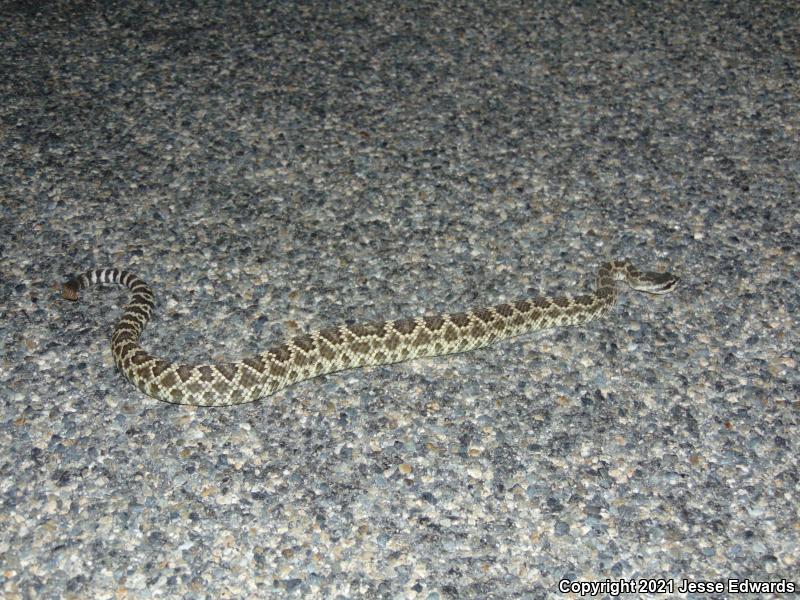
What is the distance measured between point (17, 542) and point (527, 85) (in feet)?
23.7

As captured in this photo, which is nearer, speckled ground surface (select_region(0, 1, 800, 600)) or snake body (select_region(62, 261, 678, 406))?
speckled ground surface (select_region(0, 1, 800, 600))

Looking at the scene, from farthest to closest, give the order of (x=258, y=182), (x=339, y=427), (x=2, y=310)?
(x=258, y=182)
(x=2, y=310)
(x=339, y=427)

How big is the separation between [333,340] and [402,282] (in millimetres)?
1097

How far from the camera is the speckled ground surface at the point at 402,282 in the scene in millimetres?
5492

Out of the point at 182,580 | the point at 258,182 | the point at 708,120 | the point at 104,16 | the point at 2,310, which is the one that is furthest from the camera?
the point at 104,16

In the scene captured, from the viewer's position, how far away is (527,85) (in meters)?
10.1

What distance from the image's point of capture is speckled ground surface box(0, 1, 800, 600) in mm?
5492

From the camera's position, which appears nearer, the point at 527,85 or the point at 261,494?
the point at 261,494

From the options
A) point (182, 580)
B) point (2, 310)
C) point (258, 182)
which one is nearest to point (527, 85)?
point (258, 182)

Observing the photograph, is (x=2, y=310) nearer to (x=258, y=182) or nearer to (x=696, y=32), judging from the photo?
(x=258, y=182)

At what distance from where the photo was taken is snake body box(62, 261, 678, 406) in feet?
21.0

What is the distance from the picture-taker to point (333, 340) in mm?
6801

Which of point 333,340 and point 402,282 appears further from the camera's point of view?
point 402,282

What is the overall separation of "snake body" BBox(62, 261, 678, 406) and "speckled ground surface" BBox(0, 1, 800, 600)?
5.7 inches
